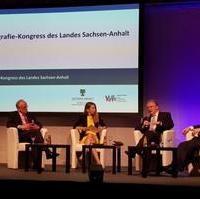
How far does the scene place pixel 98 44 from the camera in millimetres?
7742

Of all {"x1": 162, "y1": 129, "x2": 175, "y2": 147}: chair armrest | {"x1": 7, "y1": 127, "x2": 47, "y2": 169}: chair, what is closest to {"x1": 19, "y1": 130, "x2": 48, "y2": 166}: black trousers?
{"x1": 7, "y1": 127, "x2": 47, "y2": 169}: chair

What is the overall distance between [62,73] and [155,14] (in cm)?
169

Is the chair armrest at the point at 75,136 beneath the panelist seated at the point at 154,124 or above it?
beneath

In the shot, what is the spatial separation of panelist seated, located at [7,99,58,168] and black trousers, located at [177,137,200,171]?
194 cm

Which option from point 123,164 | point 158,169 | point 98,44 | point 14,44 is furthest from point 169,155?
point 14,44

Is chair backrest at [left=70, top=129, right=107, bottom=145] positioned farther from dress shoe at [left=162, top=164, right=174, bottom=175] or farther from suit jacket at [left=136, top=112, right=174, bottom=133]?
dress shoe at [left=162, top=164, right=174, bottom=175]

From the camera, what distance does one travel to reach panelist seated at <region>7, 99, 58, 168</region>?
7324 millimetres

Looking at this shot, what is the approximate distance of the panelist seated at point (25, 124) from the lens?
24.0 feet

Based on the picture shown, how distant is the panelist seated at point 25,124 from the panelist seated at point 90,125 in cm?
57

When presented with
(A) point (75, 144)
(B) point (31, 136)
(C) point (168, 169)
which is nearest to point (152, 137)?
(C) point (168, 169)

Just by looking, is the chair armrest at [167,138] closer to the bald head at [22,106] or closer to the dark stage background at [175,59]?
the dark stage background at [175,59]

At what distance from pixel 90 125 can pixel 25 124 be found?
3.03ft

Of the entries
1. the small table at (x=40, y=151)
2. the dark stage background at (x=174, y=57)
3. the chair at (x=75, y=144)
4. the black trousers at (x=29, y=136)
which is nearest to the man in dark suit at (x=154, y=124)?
the chair at (x=75, y=144)

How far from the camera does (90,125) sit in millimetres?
7434
